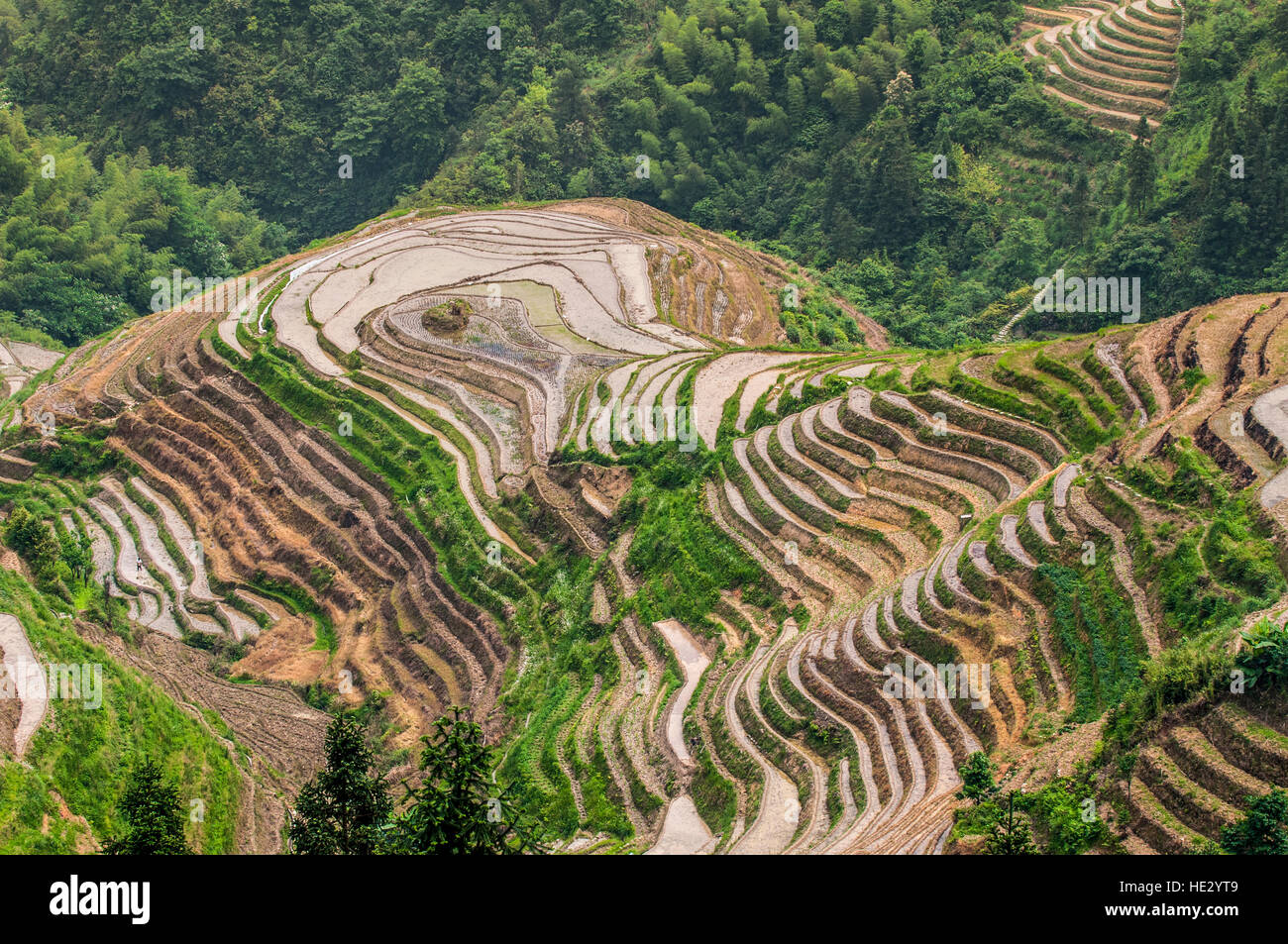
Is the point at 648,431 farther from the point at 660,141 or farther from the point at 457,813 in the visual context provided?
the point at 660,141

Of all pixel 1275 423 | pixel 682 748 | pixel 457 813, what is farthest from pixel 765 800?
pixel 1275 423

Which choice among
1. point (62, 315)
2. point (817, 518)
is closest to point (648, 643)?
point (817, 518)

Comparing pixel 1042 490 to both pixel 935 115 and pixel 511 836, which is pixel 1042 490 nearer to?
pixel 511 836

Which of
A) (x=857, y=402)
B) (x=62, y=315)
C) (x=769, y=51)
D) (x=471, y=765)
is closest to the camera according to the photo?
(x=471, y=765)

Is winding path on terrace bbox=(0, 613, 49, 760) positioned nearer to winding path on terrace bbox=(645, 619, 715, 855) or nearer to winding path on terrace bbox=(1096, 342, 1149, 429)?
winding path on terrace bbox=(645, 619, 715, 855)

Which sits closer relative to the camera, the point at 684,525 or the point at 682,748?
the point at 682,748

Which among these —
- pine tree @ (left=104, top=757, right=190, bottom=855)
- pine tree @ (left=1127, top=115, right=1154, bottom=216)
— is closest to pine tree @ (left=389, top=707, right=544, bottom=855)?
pine tree @ (left=104, top=757, right=190, bottom=855)
